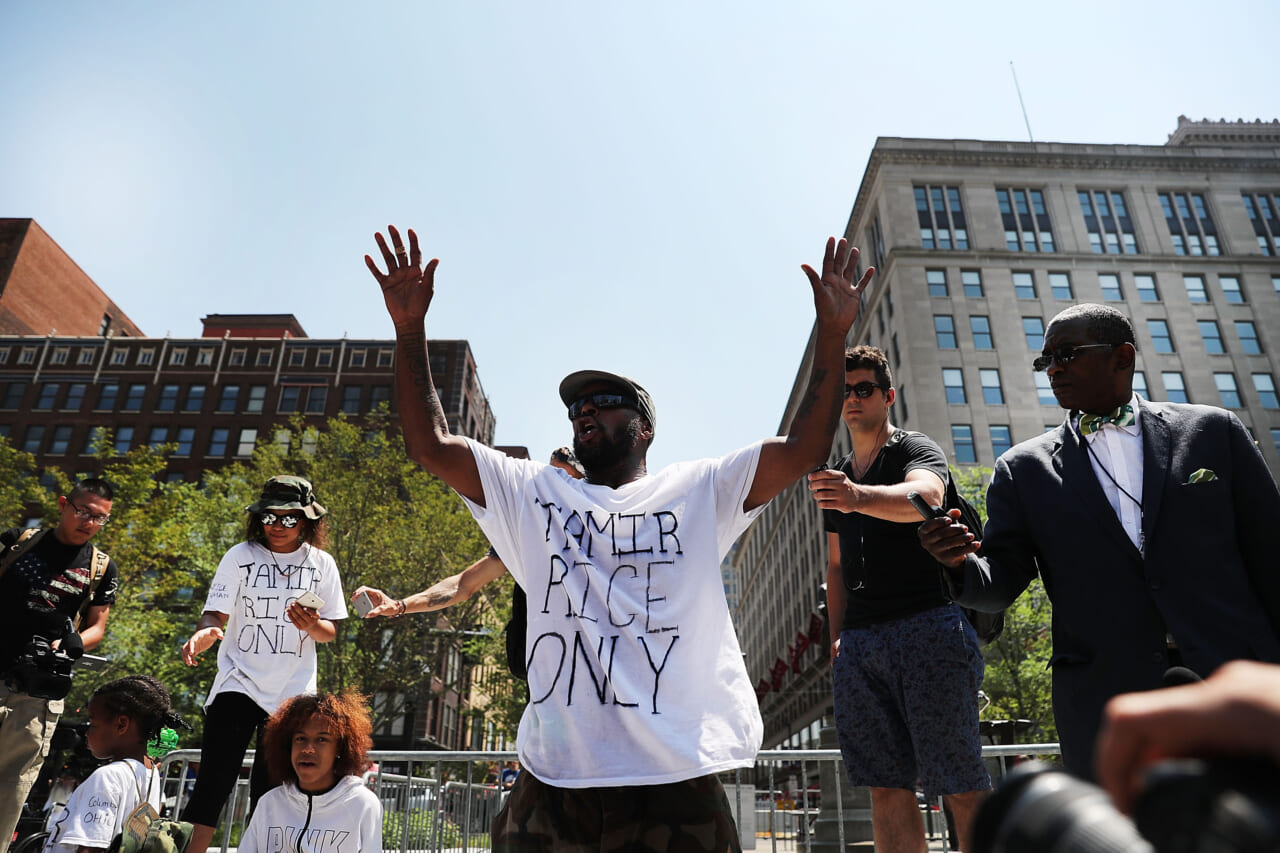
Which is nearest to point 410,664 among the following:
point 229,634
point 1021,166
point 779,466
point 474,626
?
point 474,626

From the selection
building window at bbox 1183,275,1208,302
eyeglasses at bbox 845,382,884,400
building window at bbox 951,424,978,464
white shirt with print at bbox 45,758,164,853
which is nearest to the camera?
eyeglasses at bbox 845,382,884,400

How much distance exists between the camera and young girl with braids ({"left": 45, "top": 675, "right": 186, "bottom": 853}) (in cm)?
447

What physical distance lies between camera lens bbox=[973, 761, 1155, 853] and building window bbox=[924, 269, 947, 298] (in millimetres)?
52214

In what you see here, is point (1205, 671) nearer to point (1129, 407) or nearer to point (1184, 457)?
point (1184, 457)

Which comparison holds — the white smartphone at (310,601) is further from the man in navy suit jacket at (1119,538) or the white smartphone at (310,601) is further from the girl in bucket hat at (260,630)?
the man in navy suit jacket at (1119,538)

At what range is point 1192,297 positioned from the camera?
160ft

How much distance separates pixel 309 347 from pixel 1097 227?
57.0 meters

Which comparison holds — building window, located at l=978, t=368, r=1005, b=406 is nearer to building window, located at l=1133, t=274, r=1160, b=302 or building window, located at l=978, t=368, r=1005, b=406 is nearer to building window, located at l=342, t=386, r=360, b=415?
building window, located at l=1133, t=274, r=1160, b=302

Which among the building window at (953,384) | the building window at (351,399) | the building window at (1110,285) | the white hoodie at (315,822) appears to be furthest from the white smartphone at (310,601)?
the building window at (351,399)

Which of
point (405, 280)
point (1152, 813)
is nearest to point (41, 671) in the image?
point (405, 280)

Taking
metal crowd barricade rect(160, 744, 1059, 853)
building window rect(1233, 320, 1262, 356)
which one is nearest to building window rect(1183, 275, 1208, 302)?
building window rect(1233, 320, 1262, 356)

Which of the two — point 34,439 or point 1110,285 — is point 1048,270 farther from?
point 34,439

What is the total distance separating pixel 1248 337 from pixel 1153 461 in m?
56.5

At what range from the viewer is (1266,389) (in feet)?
152
